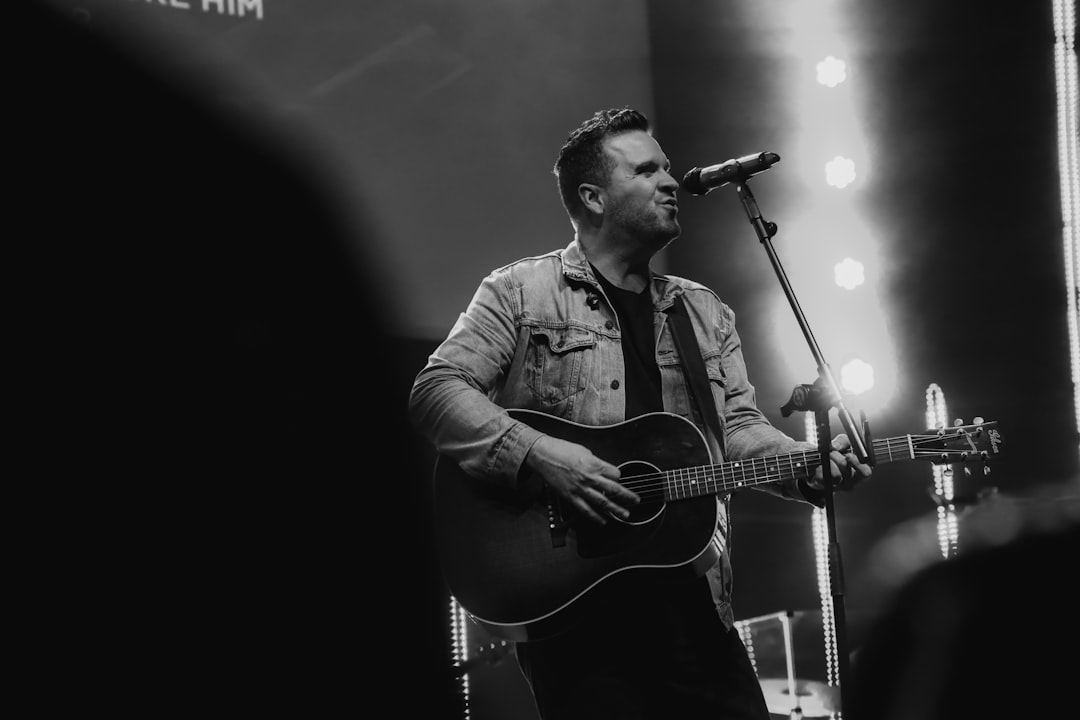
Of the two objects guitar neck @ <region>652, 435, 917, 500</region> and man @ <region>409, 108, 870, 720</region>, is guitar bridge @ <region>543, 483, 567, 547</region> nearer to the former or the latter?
man @ <region>409, 108, 870, 720</region>

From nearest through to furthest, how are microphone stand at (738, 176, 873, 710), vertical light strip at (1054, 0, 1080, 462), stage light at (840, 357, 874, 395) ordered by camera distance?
microphone stand at (738, 176, 873, 710)
vertical light strip at (1054, 0, 1080, 462)
stage light at (840, 357, 874, 395)

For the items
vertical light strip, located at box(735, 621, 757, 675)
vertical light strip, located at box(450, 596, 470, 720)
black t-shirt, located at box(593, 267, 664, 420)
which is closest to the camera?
black t-shirt, located at box(593, 267, 664, 420)

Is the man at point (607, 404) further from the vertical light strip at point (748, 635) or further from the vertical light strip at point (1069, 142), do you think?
the vertical light strip at point (1069, 142)

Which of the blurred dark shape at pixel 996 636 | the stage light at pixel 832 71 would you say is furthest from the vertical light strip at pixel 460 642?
the stage light at pixel 832 71

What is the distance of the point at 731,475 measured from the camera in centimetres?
270

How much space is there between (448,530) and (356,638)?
2.17 ft


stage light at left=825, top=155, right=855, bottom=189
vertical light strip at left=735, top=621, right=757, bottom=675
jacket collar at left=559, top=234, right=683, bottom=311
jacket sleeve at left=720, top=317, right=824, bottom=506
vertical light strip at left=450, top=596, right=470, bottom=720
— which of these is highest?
stage light at left=825, top=155, right=855, bottom=189

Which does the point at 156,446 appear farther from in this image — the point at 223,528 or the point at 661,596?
the point at 661,596

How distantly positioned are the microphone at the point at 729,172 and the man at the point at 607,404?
364mm

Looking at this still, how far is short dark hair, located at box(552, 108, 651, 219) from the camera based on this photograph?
3.24 m

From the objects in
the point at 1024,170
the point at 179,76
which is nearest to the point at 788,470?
the point at 179,76

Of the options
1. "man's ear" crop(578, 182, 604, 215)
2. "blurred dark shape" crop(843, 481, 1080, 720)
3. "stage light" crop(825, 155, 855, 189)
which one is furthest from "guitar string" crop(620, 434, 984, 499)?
"stage light" crop(825, 155, 855, 189)

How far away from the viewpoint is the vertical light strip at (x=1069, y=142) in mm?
4898

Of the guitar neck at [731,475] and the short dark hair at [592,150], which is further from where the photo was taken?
the short dark hair at [592,150]
